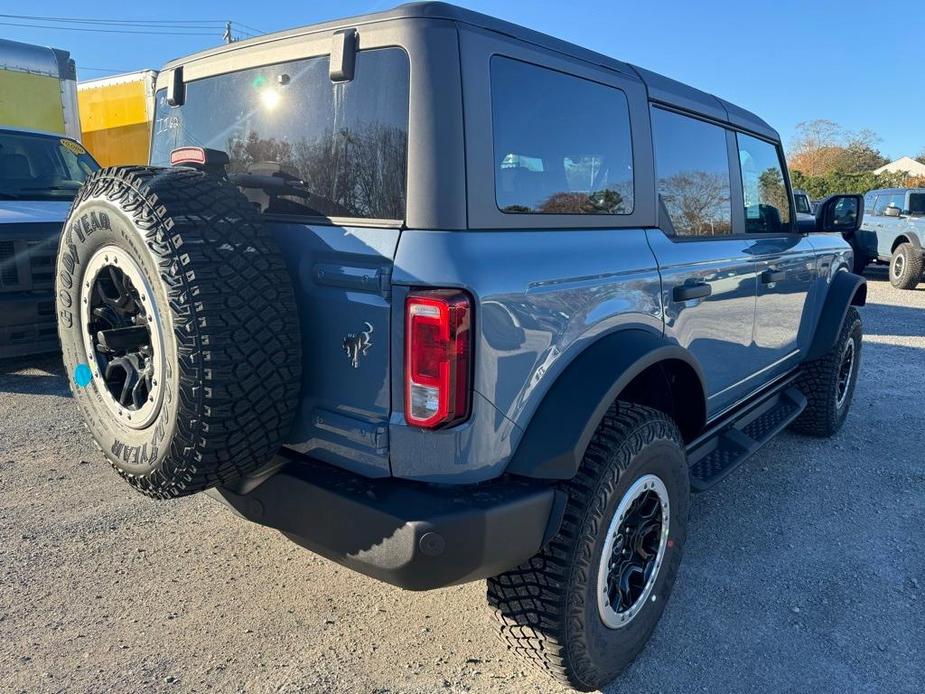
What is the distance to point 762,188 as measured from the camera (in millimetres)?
3771

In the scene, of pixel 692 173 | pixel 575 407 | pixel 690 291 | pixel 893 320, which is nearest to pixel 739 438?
pixel 690 291

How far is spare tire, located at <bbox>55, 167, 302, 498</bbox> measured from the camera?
1.76 m

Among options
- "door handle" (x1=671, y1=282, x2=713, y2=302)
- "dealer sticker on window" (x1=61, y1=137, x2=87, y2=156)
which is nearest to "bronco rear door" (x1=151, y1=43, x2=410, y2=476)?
"door handle" (x1=671, y1=282, x2=713, y2=302)

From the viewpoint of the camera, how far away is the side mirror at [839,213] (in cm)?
419

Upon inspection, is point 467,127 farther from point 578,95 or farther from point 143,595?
point 143,595

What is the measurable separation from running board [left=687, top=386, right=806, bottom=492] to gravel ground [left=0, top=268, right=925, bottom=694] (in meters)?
0.40

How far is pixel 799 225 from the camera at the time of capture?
414 cm

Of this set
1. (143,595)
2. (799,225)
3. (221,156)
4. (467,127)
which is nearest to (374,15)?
(467,127)

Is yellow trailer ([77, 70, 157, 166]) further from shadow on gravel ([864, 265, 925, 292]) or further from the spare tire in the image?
shadow on gravel ([864, 265, 925, 292])

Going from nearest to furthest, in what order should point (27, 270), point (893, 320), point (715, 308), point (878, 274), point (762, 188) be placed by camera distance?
point (715, 308) → point (762, 188) → point (27, 270) → point (893, 320) → point (878, 274)

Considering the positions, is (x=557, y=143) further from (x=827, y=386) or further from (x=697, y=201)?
(x=827, y=386)

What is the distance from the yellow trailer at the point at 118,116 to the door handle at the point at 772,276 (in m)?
9.95

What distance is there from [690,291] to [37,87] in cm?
938

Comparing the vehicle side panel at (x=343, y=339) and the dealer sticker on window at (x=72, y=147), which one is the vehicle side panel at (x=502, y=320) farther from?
the dealer sticker on window at (x=72, y=147)
